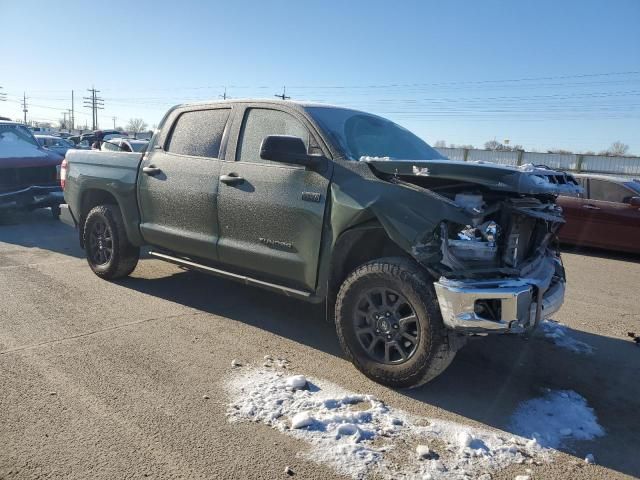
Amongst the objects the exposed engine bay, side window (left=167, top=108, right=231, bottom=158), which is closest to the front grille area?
side window (left=167, top=108, right=231, bottom=158)

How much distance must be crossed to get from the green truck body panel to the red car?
7.34 m

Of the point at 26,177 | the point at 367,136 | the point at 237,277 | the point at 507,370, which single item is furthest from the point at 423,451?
the point at 26,177

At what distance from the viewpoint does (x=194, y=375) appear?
3832 mm

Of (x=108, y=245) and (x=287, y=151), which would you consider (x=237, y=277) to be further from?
(x=108, y=245)

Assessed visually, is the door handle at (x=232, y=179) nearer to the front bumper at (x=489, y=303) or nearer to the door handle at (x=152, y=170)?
the door handle at (x=152, y=170)

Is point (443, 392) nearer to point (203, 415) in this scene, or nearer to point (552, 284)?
point (552, 284)

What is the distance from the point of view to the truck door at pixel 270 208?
4172mm

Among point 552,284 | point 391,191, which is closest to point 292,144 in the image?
point 391,191

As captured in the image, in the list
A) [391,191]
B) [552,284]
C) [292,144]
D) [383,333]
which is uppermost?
[292,144]

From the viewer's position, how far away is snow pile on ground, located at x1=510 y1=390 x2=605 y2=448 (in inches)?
128

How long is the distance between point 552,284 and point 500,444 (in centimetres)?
152

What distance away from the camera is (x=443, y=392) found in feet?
12.4

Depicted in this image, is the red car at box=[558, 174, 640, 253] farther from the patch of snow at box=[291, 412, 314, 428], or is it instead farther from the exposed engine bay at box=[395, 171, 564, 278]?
the patch of snow at box=[291, 412, 314, 428]

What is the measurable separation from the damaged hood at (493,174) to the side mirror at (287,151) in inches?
19.9
